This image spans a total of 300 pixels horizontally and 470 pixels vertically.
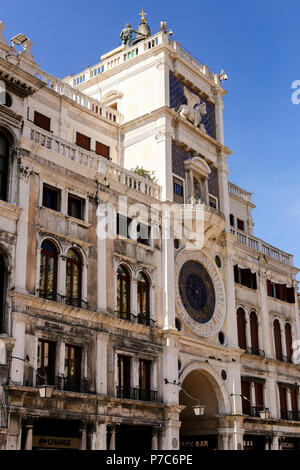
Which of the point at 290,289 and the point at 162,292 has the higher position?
the point at 290,289

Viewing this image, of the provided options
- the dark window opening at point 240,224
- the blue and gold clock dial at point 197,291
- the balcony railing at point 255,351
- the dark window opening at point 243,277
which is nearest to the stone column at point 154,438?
the blue and gold clock dial at point 197,291

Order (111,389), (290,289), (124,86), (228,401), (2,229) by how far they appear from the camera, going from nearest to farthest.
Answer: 1. (2,229)
2. (111,389)
3. (228,401)
4. (124,86)
5. (290,289)

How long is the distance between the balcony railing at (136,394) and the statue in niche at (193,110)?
1465 centimetres

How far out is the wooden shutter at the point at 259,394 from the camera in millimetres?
35812

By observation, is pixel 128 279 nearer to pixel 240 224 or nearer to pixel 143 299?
pixel 143 299

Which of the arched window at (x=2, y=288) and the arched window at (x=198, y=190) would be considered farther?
the arched window at (x=198, y=190)

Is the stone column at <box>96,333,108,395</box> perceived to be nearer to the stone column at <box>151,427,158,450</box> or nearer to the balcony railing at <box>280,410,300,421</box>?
the stone column at <box>151,427,158,450</box>

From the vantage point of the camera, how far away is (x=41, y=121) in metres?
29.8

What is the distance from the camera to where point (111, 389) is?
2580 centimetres

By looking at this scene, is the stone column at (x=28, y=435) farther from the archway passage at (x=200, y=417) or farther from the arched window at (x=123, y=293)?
the archway passage at (x=200, y=417)

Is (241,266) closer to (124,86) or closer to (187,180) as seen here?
(187,180)

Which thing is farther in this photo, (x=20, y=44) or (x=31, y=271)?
(x=20, y=44)

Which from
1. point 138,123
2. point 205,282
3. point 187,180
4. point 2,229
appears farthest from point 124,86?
point 2,229

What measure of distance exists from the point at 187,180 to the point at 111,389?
12588mm
